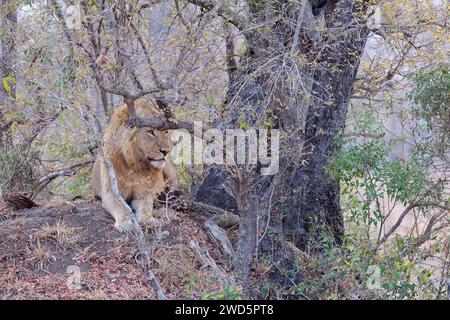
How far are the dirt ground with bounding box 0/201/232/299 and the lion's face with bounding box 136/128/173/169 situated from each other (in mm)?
676

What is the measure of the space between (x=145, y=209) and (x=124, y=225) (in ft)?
1.23

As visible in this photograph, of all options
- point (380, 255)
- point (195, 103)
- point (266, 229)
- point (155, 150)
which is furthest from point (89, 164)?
point (380, 255)

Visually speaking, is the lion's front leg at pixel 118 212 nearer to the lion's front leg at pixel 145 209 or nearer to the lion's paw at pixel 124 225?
the lion's paw at pixel 124 225

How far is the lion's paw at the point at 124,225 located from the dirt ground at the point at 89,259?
71 mm

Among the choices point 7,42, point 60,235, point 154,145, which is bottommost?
point 60,235

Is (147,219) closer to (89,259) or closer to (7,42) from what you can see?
(89,259)

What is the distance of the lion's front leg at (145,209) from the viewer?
772 cm

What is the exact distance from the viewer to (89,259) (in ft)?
23.1

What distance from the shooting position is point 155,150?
7625 mm

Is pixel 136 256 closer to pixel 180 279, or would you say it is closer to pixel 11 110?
pixel 180 279

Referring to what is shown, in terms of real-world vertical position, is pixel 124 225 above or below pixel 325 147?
below

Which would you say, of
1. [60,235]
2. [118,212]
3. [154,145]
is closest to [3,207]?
[60,235]
